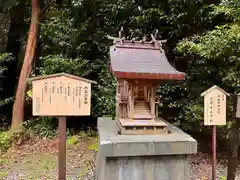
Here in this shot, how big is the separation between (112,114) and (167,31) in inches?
104

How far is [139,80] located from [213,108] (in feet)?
3.51

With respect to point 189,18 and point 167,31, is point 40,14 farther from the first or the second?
point 189,18

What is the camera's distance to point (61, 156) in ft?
9.98

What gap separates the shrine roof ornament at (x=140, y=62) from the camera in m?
3.48

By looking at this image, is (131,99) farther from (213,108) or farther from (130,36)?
(130,36)

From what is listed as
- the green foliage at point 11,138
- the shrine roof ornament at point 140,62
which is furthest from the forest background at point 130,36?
the shrine roof ornament at point 140,62

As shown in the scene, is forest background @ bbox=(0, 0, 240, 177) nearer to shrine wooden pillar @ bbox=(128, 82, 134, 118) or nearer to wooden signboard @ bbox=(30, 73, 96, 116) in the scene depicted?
shrine wooden pillar @ bbox=(128, 82, 134, 118)

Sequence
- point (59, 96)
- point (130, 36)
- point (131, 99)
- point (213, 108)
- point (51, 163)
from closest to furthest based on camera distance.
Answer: point (59, 96) → point (213, 108) → point (131, 99) → point (51, 163) → point (130, 36)

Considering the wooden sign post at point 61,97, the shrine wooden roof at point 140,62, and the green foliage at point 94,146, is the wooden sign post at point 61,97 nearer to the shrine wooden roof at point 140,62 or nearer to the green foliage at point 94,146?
the shrine wooden roof at point 140,62

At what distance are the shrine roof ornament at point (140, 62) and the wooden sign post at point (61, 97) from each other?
60 cm

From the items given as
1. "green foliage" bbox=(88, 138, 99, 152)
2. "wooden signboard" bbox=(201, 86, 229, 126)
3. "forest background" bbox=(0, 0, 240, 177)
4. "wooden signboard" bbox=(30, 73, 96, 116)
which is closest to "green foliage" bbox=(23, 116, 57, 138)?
"forest background" bbox=(0, 0, 240, 177)

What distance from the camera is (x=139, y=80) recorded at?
3729 mm

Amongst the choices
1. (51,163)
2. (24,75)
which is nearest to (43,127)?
(24,75)

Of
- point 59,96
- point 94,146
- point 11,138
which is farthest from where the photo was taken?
point 11,138
